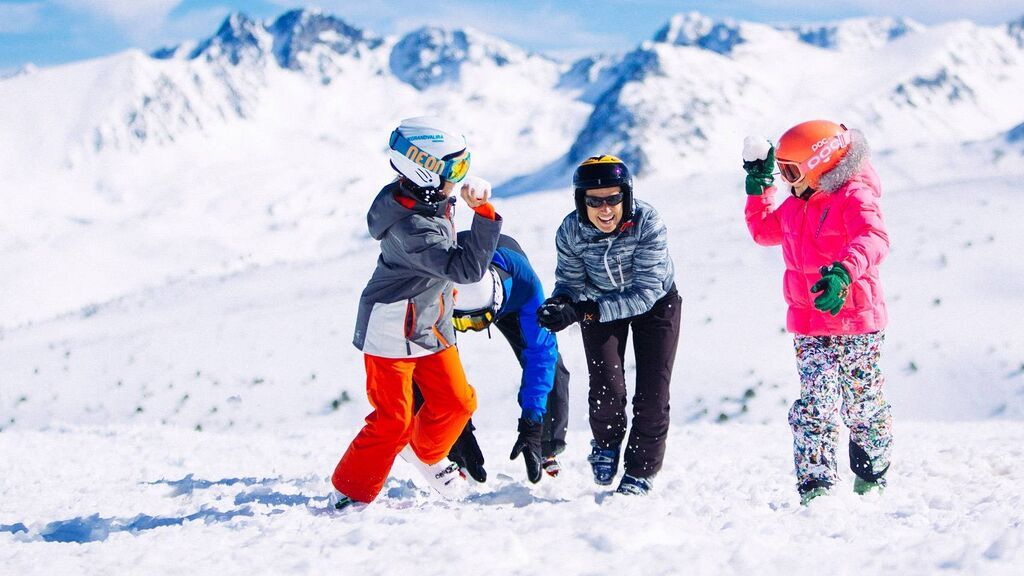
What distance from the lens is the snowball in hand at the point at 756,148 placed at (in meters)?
5.15

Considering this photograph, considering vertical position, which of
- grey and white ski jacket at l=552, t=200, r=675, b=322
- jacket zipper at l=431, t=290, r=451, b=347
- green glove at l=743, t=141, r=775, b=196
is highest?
green glove at l=743, t=141, r=775, b=196

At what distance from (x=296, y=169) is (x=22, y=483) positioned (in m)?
197

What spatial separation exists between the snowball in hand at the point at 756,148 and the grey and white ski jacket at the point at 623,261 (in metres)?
0.70

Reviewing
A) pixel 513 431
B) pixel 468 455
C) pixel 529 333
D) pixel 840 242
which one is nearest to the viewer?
pixel 840 242

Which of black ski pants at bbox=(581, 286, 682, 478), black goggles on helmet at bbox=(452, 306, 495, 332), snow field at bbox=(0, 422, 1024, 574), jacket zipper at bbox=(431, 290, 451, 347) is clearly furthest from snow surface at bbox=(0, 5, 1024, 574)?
black goggles on helmet at bbox=(452, 306, 495, 332)

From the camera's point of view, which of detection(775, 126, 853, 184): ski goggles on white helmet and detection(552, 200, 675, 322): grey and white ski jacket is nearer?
detection(775, 126, 853, 184): ski goggles on white helmet

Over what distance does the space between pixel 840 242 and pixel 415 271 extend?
94.3 inches

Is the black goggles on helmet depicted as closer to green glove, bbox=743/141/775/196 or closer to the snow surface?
the snow surface

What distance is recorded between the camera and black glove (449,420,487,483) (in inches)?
230

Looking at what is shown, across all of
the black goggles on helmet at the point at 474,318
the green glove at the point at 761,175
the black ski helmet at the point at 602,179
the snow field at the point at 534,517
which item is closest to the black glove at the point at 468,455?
the snow field at the point at 534,517

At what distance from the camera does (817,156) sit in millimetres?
4766

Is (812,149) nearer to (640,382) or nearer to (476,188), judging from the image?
(640,382)

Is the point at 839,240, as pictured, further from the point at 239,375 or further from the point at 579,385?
the point at 239,375

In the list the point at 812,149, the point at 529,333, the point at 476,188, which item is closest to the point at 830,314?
the point at 812,149
